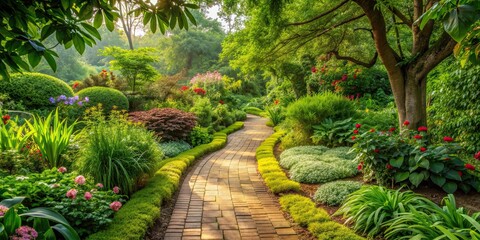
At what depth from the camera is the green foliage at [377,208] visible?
3.10m

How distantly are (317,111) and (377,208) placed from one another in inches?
192

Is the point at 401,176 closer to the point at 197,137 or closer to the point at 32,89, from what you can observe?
the point at 197,137

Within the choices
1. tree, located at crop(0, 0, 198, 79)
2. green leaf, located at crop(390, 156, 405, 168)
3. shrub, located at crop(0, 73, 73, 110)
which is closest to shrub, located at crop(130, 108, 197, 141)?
shrub, located at crop(0, 73, 73, 110)

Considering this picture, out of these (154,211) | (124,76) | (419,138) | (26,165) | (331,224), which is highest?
(124,76)

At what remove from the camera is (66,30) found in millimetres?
1371

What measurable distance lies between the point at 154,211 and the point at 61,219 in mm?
1367

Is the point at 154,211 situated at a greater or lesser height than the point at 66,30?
lesser

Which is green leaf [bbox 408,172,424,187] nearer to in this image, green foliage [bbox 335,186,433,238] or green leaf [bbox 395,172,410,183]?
green leaf [bbox 395,172,410,183]

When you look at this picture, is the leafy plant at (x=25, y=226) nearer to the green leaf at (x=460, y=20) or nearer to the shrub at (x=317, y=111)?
the green leaf at (x=460, y=20)

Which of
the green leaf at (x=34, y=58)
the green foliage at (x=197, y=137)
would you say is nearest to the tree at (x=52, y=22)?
the green leaf at (x=34, y=58)

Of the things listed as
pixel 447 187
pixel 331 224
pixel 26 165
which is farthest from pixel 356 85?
pixel 26 165

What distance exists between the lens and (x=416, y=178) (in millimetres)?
3883

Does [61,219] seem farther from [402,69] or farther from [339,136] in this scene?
[339,136]

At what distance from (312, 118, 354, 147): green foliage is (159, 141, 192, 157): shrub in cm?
341
